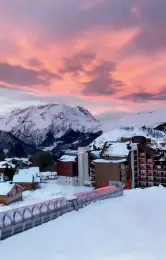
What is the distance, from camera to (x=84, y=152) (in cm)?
5062

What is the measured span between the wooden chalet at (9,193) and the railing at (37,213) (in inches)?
601

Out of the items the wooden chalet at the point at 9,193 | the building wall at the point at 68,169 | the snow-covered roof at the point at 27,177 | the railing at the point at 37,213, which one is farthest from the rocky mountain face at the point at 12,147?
the railing at the point at 37,213

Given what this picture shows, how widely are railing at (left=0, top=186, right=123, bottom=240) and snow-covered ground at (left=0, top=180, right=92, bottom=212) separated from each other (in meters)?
15.5

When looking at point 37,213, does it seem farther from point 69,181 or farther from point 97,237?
point 69,181

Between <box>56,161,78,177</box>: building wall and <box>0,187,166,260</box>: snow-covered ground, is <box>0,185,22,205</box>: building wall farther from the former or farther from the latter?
<box>0,187,166,260</box>: snow-covered ground

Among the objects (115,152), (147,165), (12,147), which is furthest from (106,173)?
(12,147)

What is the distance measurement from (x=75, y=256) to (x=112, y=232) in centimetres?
333

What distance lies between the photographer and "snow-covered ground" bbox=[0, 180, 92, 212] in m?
35.0

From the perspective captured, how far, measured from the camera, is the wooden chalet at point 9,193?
110 ft

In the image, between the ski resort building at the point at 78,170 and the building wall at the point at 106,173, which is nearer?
the building wall at the point at 106,173

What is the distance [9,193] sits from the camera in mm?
34000

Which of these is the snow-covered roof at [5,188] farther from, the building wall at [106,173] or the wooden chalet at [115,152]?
the wooden chalet at [115,152]

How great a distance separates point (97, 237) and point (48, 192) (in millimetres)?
29019

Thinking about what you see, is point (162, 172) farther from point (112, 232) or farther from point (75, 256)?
point (75, 256)
